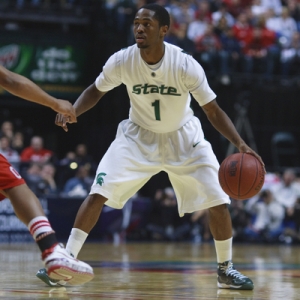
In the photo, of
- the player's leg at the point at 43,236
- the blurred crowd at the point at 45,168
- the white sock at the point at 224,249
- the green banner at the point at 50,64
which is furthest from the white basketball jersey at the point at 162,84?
the green banner at the point at 50,64

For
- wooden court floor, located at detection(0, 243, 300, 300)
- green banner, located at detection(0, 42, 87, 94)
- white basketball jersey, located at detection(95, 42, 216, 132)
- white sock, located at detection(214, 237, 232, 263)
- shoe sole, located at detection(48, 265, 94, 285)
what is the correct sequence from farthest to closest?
1. green banner, located at detection(0, 42, 87, 94)
2. white sock, located at detection(214, 237, 232, 263)
3. white basketball jersey, located at detection(95, 42, 216, 132)
4. wooden court floor, located at detection(0, 243, 300, 300)
5. shoe sole, located at detection(48, 265, 94, 285)

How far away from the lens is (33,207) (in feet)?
14.5

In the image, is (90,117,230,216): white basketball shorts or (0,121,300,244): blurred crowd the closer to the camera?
(90,117,230,216): white basketball shorts

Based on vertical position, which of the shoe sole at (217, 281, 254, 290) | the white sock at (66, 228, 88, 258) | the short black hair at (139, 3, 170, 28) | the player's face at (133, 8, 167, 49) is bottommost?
the shoe sole at (217, 281, 254, 290)

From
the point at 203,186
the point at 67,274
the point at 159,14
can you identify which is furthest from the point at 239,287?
the point at 159,14

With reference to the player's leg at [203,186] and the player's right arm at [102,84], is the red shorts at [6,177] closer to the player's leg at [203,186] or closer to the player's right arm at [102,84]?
the player's right arm at [102,84]

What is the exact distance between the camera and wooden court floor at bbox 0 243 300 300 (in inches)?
191

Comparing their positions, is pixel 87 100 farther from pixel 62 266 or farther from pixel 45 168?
pixel 45 168

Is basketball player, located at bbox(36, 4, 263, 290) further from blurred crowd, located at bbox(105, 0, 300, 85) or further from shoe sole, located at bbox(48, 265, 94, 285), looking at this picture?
blurred crowd, located at bbox(105, 0, 300, 85)

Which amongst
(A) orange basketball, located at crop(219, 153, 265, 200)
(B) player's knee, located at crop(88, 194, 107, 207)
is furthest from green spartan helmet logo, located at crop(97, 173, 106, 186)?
(A) orange basketball, located at crop(219, 153, 265, 200)

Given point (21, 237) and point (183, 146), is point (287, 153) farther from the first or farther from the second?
point (183, 146)

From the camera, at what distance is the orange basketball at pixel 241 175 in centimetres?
552

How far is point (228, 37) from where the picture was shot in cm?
1581

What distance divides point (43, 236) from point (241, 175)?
177cm
